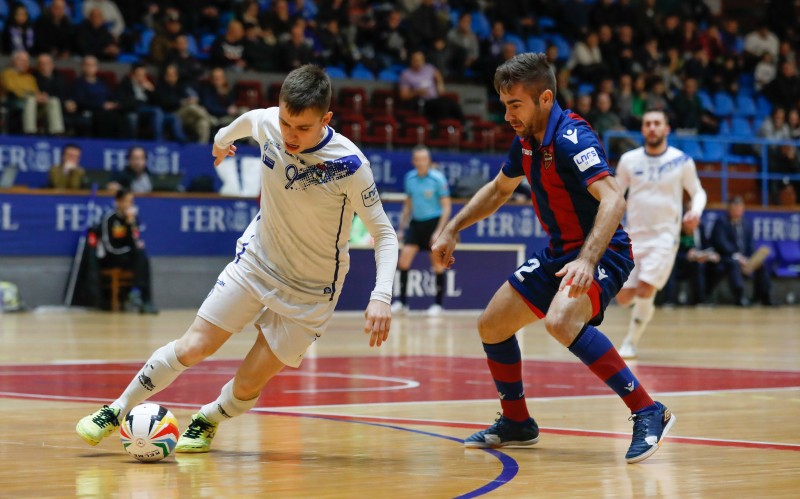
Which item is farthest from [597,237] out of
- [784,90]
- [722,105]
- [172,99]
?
[784,90]

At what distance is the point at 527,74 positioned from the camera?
5812 mm

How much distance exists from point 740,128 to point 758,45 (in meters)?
3.39

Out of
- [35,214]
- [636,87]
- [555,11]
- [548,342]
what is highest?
[555,11]

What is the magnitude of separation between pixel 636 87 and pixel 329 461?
69.4 feet

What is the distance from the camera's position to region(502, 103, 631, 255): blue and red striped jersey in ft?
18.9

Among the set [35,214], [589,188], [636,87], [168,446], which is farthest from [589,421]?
[636,87]

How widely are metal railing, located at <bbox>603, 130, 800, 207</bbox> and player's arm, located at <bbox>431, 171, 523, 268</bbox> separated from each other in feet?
54.6

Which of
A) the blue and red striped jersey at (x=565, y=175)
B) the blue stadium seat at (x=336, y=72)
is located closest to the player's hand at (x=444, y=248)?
the blue and red striped jersey at (x=565, y=175)

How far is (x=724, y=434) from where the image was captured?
633 centimetres

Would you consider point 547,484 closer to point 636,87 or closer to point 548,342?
point 548,342

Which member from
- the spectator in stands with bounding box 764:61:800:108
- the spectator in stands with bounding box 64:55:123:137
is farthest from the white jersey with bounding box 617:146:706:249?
the spectator in stands with bounding box 764:61:800:108

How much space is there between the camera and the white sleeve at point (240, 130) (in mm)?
5977

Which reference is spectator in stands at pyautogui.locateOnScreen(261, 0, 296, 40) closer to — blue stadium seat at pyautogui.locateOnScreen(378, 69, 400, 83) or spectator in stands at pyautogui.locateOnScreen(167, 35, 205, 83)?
blue stadium seat at pyautogui.locateOnScreen(378, 69, 400, 83)

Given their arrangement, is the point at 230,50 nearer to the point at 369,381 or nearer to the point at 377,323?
the point at 369,381
